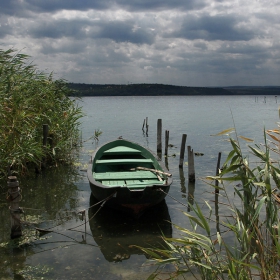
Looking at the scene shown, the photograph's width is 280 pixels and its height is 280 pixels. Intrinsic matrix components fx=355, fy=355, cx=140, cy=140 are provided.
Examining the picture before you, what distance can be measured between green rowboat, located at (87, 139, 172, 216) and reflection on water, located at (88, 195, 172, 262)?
413 mm

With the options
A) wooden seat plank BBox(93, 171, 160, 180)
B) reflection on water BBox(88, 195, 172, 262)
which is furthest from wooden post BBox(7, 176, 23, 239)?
wooden seat plank BBox(93, 171, 160, 180)

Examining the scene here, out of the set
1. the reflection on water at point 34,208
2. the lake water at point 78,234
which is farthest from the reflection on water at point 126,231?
the reflection on water at point 34,208

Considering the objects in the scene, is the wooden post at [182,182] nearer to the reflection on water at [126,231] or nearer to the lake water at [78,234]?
the lake water at [78,234]

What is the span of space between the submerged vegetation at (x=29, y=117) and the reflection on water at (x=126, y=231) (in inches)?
123

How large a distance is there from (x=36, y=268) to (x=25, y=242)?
1.16m

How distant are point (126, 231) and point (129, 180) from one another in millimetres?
1861

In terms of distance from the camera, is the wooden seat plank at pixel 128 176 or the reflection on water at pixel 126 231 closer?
the reflection on water at pixel 126 231

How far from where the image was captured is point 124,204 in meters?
9.07

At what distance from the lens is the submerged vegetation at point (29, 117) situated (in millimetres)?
10945

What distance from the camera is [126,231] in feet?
28.8

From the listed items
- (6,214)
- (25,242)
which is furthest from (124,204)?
(6,214)

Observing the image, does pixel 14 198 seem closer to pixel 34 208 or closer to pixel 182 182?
pixel 34 208

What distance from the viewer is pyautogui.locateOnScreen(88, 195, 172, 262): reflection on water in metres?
7.75

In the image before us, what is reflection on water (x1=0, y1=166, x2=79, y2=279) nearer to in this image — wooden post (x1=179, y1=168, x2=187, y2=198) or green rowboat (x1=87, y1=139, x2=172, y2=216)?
green rowboat (x1=87, y1=139, x2=172, y2=216)
